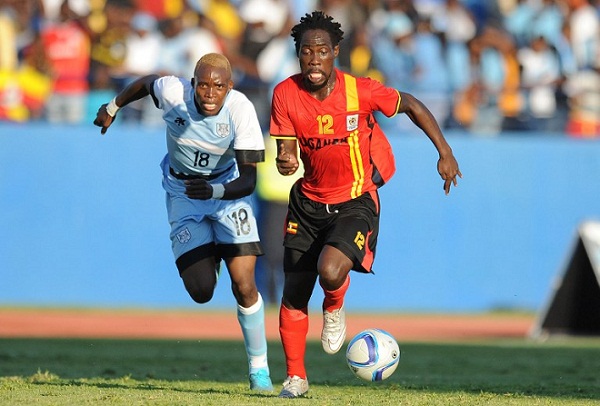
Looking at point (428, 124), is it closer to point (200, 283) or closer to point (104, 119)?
point (200, 283)

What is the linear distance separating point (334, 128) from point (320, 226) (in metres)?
0.71

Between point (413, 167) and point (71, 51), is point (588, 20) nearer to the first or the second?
point (413, 167)

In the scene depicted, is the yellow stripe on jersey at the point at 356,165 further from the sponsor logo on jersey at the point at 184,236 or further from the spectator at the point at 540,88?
the spectator at the point at 540,88

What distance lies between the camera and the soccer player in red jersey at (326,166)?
768cm

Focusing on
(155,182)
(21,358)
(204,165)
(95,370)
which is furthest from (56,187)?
(204,165)

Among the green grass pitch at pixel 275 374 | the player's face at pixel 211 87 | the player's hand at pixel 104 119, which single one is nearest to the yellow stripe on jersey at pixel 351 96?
the player's face at pixel 211 87

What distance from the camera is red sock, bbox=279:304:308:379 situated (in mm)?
7816

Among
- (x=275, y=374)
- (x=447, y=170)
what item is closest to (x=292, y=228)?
(x=447, y=170)

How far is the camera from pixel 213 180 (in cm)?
859

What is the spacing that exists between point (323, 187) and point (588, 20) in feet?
50.6

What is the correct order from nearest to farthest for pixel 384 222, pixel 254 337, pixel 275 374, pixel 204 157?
pixel 254 337, pixel 204 157, pixel 275 374, pixel 384 222

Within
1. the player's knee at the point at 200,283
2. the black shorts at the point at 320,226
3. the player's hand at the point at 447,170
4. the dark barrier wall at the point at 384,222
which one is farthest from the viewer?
the dark barrier wall at the point at 384,222

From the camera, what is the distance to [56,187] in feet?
64.0

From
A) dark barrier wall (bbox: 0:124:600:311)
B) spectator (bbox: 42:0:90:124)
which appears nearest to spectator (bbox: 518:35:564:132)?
dark barrier wall (bbox: 0:124:600:311)
